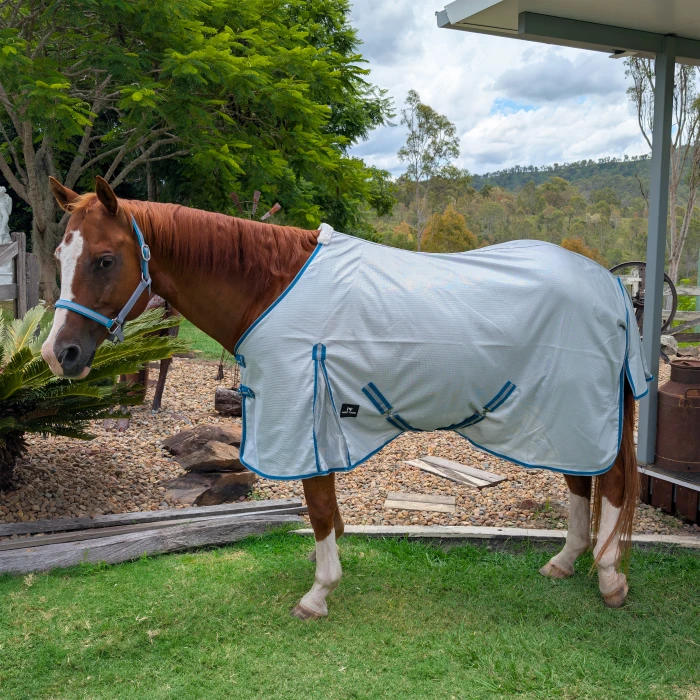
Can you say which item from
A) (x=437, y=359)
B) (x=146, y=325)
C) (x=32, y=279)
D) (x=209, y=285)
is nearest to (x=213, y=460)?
(x=146, y=325)

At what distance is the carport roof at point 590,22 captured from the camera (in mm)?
3246

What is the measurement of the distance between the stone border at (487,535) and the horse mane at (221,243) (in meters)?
1.57

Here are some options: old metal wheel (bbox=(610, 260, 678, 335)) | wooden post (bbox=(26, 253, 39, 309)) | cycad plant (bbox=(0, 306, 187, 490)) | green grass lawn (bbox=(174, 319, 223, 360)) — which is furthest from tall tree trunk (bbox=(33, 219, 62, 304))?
old metal wheel (bbox=(610, 260, 678, 335))

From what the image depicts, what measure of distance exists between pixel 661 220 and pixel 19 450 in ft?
12.8

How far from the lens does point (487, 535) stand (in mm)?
3336

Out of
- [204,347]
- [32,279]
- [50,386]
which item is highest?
[32,279]

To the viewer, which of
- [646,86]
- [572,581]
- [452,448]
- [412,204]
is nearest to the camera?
[572,581]

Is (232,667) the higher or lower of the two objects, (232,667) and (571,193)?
the lower

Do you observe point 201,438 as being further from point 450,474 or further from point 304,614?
point 304,614

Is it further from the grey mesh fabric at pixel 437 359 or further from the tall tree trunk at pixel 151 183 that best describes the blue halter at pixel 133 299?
the tall tree trunk at pixel 151 183

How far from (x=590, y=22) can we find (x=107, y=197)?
2.84 meters

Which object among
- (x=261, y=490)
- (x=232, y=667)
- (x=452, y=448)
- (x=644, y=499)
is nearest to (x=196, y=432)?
(x=261, y=490)

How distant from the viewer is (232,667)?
2.30m

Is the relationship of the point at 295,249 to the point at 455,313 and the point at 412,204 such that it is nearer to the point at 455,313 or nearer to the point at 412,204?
the point at 455,313
